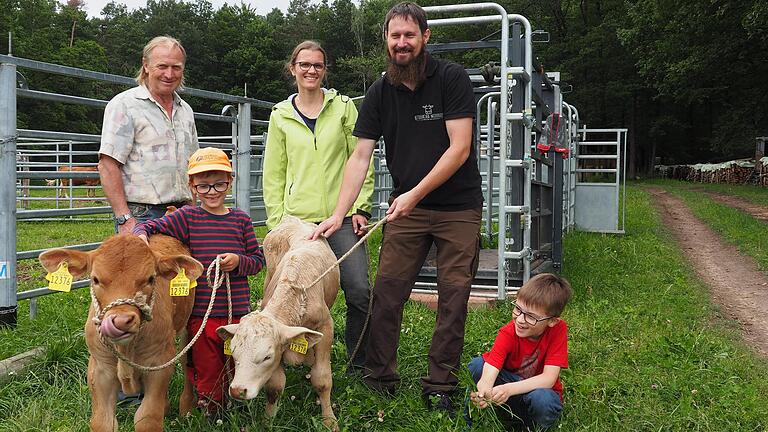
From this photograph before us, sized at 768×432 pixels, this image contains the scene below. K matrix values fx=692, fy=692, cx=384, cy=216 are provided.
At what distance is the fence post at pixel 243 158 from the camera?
7102 mm

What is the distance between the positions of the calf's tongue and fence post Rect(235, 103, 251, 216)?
438 cm

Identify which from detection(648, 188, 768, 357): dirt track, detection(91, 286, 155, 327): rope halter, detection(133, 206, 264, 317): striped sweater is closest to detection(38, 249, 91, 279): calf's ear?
detection(91, 286, 155, 327): rope halter

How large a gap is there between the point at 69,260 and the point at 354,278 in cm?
175

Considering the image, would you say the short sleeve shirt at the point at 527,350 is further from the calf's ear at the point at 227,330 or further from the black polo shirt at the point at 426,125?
the calf's ear at the point at 227,330

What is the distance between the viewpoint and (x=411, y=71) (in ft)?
12.5

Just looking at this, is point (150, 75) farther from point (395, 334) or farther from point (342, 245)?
point (395, 334)

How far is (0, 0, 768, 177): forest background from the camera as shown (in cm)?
2566

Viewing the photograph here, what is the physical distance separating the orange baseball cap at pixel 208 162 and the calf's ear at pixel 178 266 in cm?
58

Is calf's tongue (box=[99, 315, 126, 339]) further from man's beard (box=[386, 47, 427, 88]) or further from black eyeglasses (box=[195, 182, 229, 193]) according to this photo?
man's beard (box=[386, 47, 427, 88])

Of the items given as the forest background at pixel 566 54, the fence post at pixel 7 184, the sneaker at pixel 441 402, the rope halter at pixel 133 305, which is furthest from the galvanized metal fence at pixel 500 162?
the forest background at pixel 566 54

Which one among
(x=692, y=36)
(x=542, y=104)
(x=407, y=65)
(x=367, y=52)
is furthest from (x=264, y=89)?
(x=407, y=65)

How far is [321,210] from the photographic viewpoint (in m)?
4.40

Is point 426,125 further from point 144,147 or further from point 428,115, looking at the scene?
point 144,147

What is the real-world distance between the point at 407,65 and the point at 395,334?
1.54 metres
